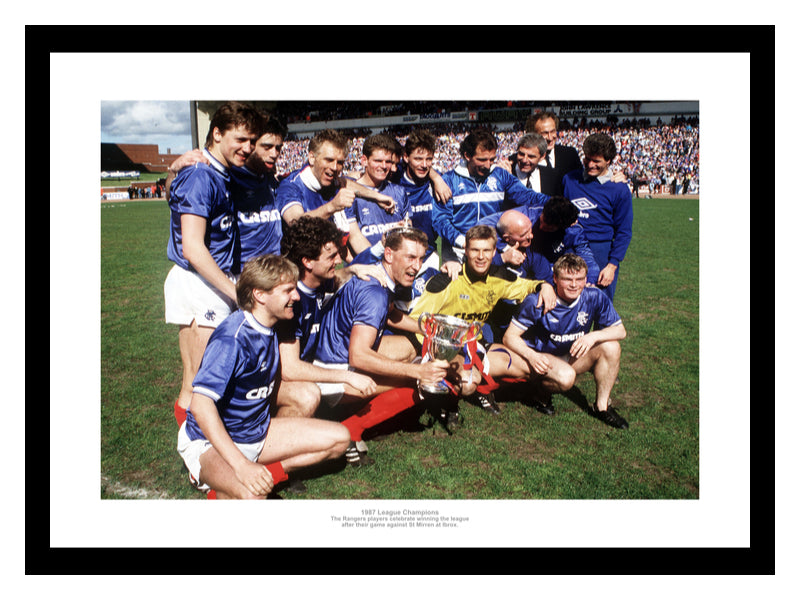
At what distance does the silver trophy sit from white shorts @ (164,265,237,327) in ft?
3.89

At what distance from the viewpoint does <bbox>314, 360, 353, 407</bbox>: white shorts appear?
107 inches

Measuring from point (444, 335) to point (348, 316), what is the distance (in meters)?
0.64

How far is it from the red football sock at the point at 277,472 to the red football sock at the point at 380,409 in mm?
443

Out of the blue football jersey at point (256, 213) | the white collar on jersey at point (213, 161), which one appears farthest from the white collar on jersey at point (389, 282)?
the white collar on jersey at point (213, 161)

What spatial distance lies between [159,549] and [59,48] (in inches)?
103

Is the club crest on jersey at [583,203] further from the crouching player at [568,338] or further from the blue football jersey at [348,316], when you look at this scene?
the blue football jersey at [348,316]

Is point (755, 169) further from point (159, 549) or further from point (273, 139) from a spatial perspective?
point (159, 549)

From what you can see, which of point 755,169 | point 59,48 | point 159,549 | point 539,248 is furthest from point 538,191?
point 159,549

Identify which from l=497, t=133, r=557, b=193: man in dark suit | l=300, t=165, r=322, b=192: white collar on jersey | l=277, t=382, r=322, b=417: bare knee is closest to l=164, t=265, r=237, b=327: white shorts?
l=277, t=382, r=322, b=417: bare knee

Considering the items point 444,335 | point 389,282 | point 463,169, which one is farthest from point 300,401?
point 463,169

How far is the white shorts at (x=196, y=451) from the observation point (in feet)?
7.72

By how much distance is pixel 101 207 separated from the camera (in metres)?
2.56

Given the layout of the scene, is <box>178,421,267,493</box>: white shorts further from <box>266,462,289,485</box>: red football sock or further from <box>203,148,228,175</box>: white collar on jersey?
<box>203,148,228,175</box>: white collar on jersey

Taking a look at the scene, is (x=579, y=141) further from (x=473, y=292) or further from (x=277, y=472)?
(x=277, y=472)
